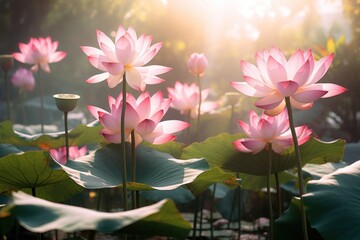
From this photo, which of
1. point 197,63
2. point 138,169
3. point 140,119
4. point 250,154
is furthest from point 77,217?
point 197,63

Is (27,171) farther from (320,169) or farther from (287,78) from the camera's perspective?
(320,169)

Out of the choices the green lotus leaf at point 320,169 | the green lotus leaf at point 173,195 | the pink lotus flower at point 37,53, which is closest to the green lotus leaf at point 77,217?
the green lotus leaf at point 320,169

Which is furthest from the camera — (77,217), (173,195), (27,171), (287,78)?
(173,195)

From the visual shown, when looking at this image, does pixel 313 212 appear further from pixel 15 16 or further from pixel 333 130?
pixel 15 16

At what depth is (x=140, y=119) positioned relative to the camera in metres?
1.36

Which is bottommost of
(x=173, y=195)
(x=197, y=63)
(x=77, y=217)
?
(x=173, y=195)

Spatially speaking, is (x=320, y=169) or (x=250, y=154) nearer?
(x=250, y=154)

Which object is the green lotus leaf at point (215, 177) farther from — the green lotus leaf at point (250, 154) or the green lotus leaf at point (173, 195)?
the green lotus leaf at point (173, 195)

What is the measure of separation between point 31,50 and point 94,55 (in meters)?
1.37

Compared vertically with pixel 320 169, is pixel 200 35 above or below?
above

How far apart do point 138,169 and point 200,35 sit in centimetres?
618

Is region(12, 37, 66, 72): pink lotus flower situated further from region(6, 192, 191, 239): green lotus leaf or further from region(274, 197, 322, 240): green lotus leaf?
region(6, 192, 191, 239): green lotus leaf

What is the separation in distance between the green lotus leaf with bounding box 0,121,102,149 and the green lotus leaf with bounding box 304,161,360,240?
3.15 ft

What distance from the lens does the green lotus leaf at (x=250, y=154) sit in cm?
157
